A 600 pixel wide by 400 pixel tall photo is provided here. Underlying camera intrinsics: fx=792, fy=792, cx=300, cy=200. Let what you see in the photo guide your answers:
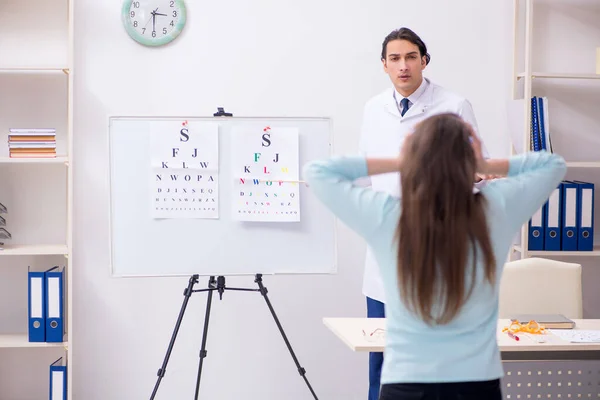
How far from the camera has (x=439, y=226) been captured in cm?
171

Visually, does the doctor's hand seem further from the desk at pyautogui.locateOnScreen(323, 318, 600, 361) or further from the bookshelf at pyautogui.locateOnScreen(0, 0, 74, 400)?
the bookshelf at pyautogui.locateOnScreen(0, 0, 74, 400)

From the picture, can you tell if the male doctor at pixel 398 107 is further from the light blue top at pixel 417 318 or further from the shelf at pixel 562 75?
the light blue top at pixel 417 318

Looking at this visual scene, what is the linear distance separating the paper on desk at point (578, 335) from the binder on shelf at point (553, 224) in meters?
1.28

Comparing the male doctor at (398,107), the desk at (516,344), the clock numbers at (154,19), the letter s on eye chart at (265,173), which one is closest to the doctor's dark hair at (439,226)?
the desk at (516,344)

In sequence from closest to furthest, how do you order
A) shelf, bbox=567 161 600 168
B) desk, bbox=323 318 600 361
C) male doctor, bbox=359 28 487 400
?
desk, bbox=323 318 600 361 → male doctor, bbox=359 28 487 400 → shelf, bbox=567 161 600 168

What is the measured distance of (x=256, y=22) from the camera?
4078 mm

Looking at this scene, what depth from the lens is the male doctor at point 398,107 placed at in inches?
130

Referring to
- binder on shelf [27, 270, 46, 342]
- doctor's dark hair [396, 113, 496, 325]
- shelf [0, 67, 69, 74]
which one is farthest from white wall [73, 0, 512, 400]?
doctor's dark hair [396, 113, 496, 325]

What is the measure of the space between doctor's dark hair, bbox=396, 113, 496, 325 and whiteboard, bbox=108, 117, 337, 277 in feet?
5.69

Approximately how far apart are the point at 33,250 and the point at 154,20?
1286 millimetres

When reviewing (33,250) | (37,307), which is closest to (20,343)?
(37,307)

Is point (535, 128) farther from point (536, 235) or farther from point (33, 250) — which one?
point (33, 250)

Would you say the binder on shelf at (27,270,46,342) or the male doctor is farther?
the binder on shelf at (27,270,46,342)

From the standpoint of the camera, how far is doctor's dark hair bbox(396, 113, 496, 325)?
5.61 feet
